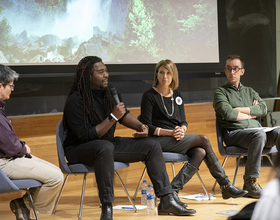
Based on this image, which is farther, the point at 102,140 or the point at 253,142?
the point at 253,142

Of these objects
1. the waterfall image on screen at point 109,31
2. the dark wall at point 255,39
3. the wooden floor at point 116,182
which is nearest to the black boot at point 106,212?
the wooden floor at point 116,182

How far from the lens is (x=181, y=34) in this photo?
16.5 feet

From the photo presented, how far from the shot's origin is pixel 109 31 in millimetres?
4516

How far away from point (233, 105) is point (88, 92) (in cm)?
157

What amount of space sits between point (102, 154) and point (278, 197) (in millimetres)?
2119

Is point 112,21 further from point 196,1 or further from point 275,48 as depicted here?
point 275,48

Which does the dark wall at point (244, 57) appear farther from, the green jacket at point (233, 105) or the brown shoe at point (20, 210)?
the brown shoe at point (20, 210)

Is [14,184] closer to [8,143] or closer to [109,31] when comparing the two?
[8,143]

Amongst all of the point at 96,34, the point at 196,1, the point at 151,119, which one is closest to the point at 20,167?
the point at 151,119

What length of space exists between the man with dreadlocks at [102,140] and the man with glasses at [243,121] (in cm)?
88

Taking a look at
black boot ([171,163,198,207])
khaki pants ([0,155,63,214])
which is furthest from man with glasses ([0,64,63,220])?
black boot ([171,163,198,207])

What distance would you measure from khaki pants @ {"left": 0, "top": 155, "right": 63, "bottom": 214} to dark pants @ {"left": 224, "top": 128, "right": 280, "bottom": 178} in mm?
1777

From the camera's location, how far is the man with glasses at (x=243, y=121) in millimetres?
3439

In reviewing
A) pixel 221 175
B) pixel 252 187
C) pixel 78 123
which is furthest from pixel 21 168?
pixel 252 187
